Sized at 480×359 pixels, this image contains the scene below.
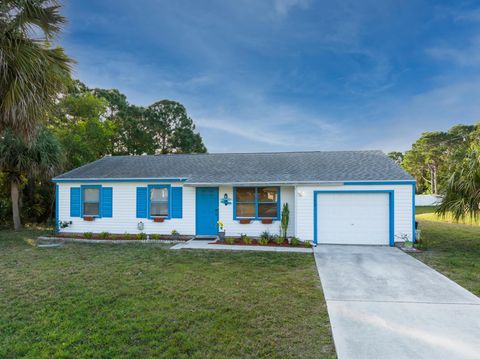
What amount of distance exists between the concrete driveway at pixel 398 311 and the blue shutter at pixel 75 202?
10.8 m

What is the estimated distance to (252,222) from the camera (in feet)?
34.9

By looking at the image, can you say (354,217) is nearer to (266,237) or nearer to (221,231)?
(266,237)

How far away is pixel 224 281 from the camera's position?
5680mm

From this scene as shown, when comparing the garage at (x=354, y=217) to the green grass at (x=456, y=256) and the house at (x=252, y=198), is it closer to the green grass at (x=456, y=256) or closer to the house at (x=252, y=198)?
the house at (x=252, y=198)

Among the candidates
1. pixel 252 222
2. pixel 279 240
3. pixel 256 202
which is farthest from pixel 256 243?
pixel 256 202

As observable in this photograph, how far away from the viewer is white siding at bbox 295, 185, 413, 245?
9.46 metres

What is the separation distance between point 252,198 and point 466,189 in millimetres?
7152

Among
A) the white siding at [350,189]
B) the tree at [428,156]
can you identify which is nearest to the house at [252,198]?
the white siding at [350,189]

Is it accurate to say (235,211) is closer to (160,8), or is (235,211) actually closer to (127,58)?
(160,8)

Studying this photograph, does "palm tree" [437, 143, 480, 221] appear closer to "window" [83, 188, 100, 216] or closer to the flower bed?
the flower bed

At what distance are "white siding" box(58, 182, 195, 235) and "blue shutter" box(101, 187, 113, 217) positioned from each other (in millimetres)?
181

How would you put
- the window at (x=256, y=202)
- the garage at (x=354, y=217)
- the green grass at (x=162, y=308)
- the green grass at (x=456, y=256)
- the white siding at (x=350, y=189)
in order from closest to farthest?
1. the green grass at (x=162, y=308)
2. the green grass at (x=456, y=256)
3. the white siding at (x=350, y=189)
4. the garage at (x=354, y=217)
5. the window at (x=256, y=202)

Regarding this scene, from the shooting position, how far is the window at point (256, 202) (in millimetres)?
10648

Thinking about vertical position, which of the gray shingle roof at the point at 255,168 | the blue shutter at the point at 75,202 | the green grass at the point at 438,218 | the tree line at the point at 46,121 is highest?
the tree line at the point at 46,121
